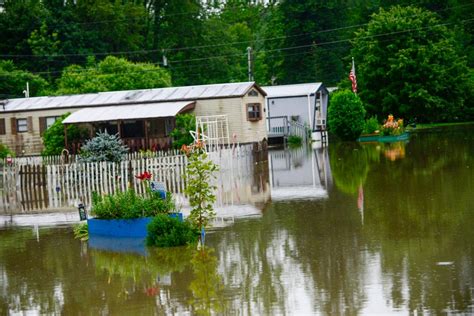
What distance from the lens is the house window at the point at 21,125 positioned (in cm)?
4850

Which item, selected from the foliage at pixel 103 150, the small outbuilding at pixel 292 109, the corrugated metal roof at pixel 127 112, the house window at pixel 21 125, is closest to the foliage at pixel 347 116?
the small outbuilding at pixel 292 109

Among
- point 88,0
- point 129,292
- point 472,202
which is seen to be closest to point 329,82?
point 88,0

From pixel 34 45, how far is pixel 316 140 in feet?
110

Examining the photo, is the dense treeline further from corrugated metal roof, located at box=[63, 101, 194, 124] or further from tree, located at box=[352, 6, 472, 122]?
corrugated metal roof, located at box=[63, 101, 194, 124]

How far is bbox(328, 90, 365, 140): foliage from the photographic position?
5281 centimetres

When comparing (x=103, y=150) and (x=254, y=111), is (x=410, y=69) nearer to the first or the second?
(x=254, y=111)

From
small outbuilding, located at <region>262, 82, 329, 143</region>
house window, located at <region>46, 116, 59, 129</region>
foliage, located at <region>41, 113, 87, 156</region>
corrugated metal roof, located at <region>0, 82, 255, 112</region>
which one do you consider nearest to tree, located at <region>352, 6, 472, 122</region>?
small outbuilding, located at <region>262, 82, 329, 143</region>

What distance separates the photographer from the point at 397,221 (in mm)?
18266

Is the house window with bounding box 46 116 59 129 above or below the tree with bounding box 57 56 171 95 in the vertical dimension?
below

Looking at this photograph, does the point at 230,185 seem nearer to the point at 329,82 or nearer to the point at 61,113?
the point at 61,113

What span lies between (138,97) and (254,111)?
631 cm

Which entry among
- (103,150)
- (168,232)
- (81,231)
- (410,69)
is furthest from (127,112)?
(410,69)

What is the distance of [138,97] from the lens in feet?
156

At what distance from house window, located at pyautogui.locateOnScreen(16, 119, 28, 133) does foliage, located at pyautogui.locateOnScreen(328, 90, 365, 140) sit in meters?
17.9
